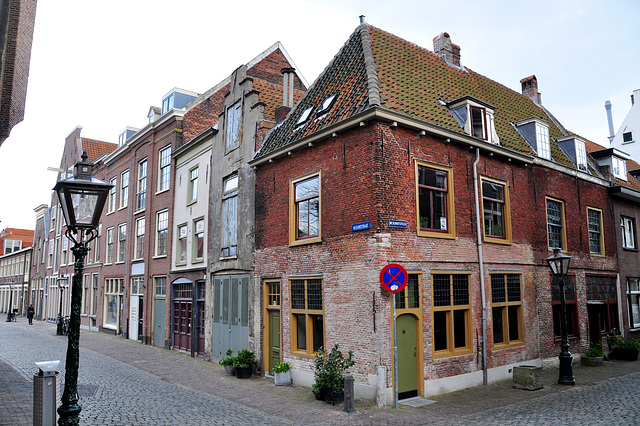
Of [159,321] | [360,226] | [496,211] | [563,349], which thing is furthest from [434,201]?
[159,321]

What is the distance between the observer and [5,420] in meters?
8.97

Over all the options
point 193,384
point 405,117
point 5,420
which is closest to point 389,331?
point 405,117

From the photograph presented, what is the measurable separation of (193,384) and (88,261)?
23.4 meters

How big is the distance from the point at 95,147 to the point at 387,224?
1308 inches

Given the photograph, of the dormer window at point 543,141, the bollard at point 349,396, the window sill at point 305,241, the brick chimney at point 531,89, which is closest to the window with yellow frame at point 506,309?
the dormer window at point 543,141

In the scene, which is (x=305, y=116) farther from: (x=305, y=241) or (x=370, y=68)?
(x=305, y=241)

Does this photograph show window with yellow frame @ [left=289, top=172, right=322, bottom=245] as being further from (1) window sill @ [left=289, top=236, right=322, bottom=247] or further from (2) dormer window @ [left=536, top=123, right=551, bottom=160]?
(2) dormer window @ [left=536, top=123, right=551, bottom=160]

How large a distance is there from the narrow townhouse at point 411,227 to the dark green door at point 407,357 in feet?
A: 0.13

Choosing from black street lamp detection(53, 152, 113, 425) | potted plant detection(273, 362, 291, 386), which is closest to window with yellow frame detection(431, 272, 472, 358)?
potted plant detection(273, 362, 291, 386)

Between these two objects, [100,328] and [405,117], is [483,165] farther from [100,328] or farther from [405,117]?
[100,328]

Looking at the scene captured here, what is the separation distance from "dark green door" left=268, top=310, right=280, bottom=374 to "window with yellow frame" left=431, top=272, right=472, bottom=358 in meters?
4.90

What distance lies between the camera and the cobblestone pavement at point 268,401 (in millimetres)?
9656

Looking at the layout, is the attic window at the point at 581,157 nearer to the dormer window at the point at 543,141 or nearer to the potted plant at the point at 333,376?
the dormer window at the point at 543,141

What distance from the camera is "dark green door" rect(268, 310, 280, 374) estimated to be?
1469 centimetres
